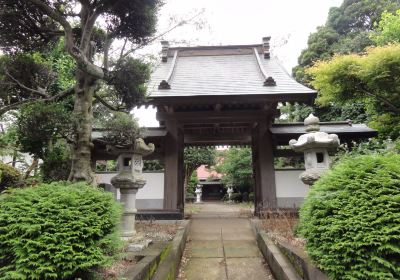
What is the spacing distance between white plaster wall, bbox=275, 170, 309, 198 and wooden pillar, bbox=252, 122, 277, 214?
0.58 metres

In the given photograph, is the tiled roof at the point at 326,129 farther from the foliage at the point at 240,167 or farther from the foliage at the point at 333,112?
the foliage at the point at 240,167

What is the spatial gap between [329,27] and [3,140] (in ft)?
72.0

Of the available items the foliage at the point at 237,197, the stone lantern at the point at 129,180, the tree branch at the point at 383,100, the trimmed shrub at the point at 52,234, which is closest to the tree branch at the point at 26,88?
the stone lantern at the point at 129,180

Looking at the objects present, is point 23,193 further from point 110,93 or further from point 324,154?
point 324,154

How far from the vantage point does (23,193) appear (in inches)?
112

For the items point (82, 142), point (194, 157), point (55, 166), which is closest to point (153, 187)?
point (55, 166)

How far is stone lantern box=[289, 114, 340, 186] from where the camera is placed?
5.70 m

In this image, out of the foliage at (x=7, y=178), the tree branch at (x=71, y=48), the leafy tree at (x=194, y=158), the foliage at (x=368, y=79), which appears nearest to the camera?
the tree branch at (x=71, y=48)

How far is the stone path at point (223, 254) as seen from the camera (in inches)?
179

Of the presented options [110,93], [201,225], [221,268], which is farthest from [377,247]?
[201,225]

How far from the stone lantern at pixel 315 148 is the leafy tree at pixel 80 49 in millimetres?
3550

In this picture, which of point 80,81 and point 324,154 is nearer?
point 80,81

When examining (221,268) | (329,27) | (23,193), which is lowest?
(221,268)

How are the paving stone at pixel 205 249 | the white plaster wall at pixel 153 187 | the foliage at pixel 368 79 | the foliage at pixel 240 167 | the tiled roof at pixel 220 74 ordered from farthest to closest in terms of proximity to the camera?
1. the foliage at pixel 240 167
2. the white plaster wall at pixel 153 187
3. the tiled roof at pixel 220 74
4. the foliage at pixel 368 79
5. the paving stone at pixel 205 249
